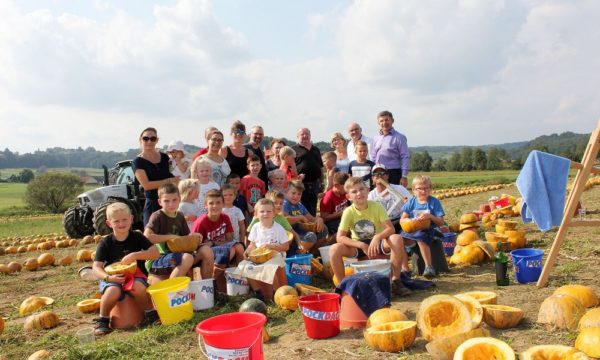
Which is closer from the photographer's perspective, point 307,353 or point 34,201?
point 307,353

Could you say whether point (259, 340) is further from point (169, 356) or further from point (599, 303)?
point (599, 303)

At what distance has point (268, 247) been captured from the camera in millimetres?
5840

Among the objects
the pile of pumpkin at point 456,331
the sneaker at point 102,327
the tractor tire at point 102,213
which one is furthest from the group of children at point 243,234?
the tractor tire at point 102,213

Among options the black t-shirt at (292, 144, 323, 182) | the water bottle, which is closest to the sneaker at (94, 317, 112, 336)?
the black t-shirt at (292, 144, 323, 182)

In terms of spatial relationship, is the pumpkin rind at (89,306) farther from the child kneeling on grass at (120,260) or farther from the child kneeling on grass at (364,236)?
the child kneeling on grass at (364,236)

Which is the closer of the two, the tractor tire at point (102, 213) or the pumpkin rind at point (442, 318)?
the pumpkin rind at point (442, 318)

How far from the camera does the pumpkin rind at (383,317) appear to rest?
393 centimetres

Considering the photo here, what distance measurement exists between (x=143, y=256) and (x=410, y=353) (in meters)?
3.19

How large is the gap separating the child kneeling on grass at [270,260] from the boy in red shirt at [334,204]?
1.57 metres

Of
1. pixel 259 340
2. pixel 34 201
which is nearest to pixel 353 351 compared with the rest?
pixel 259 340

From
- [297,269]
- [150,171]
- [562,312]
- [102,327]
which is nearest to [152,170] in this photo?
[150,171]

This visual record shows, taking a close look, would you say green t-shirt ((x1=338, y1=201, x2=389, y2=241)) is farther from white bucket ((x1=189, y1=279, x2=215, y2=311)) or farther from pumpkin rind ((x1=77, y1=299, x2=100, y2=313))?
pumpkin rind ((x1=77, y1=299, x2=100, y2=313))

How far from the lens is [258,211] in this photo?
6000mm

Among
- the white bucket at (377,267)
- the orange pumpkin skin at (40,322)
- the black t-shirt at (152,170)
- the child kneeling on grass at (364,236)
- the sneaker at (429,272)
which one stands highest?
the black t-shirt at (152,170)
